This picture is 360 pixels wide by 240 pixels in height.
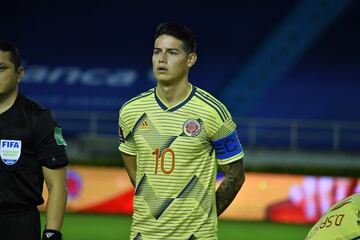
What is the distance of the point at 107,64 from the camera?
79.8 ft

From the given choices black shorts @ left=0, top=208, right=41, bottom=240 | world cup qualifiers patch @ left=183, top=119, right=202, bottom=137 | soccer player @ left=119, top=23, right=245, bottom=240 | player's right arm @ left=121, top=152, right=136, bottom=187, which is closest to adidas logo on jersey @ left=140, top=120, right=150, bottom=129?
soccer player @ left=119, top=23, right=245, bottom=240

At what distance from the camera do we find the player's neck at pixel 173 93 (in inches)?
214

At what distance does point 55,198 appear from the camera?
489 cm

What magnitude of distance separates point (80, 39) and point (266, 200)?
10446 millimetres

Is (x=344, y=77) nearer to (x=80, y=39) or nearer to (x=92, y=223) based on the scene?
(x=80, y=39)

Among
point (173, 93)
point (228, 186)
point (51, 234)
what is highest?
point (173, 93)

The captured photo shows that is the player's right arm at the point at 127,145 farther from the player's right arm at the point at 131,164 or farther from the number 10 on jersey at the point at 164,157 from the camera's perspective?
the number 10 on jersey at the point at 164,157

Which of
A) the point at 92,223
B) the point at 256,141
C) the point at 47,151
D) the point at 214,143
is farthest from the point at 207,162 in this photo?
the point at 256,141

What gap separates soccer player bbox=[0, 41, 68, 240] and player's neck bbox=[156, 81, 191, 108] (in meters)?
0.76

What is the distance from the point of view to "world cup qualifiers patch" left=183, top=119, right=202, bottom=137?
17.7 feet

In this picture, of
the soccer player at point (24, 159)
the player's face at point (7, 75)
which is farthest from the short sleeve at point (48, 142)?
the player's face at point (7, 75)

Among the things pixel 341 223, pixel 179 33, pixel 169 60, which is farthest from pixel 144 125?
pixel 341 223

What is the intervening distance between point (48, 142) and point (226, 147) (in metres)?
1.10

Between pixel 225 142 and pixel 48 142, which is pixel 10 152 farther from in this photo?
pixel 225 142
